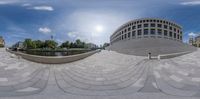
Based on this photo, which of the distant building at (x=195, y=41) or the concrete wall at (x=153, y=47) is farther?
the distant building at (x=195, y=41)

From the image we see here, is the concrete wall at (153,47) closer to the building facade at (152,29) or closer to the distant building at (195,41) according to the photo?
the building facade at (152,29)

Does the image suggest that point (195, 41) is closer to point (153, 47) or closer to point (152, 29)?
point (152, 29)

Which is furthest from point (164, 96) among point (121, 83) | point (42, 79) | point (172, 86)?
point (42, 79)

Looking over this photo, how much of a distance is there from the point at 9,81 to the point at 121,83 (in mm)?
4330

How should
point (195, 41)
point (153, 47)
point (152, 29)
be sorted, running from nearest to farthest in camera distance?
point (153, 47) → point (152, 29) → point (195, 41)

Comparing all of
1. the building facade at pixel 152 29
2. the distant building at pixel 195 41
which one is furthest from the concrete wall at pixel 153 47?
the distant building at pixel 195 41

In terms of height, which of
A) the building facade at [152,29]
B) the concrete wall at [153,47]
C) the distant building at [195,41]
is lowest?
the concrete wall at [153,47]

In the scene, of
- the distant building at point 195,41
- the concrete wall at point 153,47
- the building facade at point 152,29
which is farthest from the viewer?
the distant building at point 195,41

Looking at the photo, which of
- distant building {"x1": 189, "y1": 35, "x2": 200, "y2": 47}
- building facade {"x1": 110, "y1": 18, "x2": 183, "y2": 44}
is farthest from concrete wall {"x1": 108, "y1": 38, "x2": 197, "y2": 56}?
distant building {"x1": 189, "y1": 35, "x2": 200, "y2": 47}

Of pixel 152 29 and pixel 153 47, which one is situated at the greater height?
pixel 152 29

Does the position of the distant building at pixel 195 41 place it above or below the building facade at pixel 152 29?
below

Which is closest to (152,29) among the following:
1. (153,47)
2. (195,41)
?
(195,41)

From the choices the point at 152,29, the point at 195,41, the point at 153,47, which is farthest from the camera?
the point at 195,41

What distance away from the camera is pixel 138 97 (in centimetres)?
482
